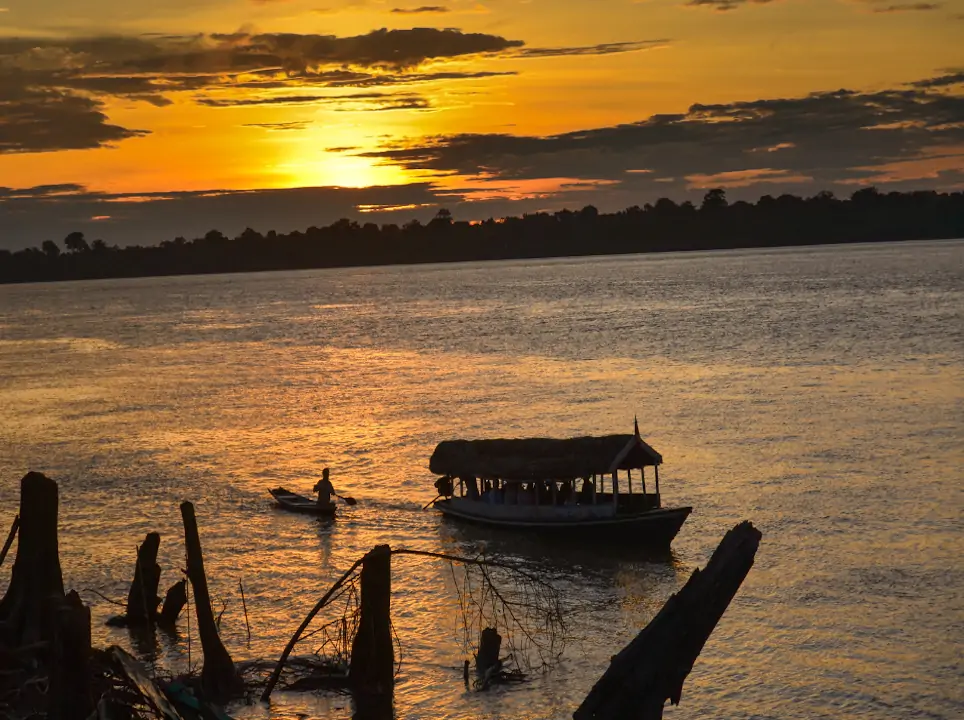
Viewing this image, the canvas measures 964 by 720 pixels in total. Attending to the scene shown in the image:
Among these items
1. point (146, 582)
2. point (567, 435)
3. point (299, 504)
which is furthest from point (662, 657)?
point (567, 435)

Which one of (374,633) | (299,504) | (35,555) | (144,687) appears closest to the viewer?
(144,687)

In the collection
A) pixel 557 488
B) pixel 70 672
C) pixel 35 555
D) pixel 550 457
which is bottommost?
pixel 557 488

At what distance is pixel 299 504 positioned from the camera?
132 feet

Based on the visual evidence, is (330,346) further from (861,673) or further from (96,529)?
(861,673)

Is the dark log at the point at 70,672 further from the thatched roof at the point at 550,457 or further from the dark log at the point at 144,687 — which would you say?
the thatched roof at the point at 550,457

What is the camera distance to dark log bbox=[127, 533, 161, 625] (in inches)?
996

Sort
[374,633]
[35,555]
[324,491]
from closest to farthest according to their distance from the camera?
[35,555] < [374,633] < [324,491]

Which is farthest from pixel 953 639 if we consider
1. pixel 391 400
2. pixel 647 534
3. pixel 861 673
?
pixel 391 400

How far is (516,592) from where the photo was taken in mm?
29812

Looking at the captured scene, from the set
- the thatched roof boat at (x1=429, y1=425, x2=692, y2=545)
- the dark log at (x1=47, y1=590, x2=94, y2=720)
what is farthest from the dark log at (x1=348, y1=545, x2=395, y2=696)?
the thatched roof boat at (x1=429, y1=425, x2=692, y2=545)

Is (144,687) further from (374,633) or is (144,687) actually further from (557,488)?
(557,488)

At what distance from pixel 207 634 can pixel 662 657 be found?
13.0m

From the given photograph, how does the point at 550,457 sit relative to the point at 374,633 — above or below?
above

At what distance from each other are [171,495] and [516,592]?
19322 millimetres
